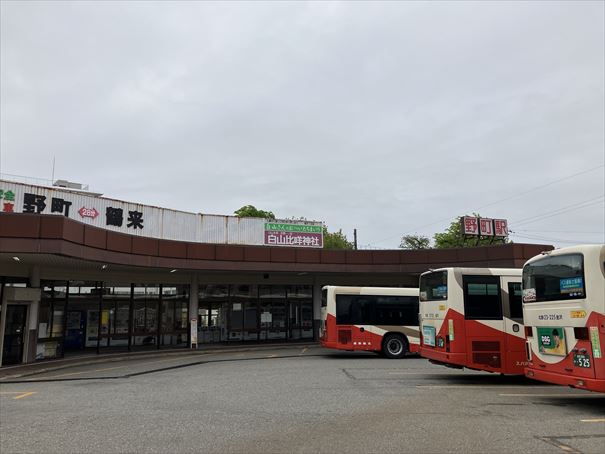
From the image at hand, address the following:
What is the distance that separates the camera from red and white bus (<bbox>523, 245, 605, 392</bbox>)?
8.72 meters

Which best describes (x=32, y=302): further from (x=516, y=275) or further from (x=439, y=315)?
(x=516, y=275)

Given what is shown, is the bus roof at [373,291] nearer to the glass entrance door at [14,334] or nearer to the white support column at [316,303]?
the white support column at [316,303]

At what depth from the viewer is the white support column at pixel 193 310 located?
2289cm

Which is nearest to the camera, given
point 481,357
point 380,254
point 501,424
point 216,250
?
point 501,424

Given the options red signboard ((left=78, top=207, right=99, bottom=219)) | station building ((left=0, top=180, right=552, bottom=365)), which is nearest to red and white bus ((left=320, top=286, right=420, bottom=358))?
station building ((left=0, top=180, right=552, bottom=365))

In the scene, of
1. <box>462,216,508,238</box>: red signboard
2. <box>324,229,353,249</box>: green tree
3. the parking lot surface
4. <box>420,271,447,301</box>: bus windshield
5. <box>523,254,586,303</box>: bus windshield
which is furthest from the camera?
<box>324,229,353,249</box>: green tree

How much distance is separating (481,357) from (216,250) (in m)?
13.6

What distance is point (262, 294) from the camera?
2666cm

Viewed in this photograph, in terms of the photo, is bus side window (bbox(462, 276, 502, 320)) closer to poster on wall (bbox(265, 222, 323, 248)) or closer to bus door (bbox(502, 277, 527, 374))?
bus door (bbox(502, 277, 527, 374))

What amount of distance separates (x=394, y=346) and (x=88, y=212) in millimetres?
17083

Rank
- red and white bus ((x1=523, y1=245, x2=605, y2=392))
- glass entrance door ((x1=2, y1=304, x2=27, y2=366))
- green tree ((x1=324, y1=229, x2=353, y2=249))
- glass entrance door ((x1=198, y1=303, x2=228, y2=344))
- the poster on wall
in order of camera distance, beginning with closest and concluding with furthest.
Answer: red and white bus ((x1=523, y1=245, x2=605, y2=392)) < glass entrance door ((x1=2, y1=304, x2=27, y2=366)) < glass entrance door ((x1=198, y1=303, x2=228, y2=344)) < the poster on wall < green tree ((x1=324, y1=229, x2=353, y2=249))

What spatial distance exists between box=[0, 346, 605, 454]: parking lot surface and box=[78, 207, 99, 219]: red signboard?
12.4 meters

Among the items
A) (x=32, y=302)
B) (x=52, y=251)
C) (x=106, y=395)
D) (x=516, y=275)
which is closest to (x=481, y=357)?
(x=516, y=275)

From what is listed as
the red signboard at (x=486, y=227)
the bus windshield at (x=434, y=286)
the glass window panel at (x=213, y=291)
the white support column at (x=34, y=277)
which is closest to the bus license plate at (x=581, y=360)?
the bus windshield at (x=434, y=286)
